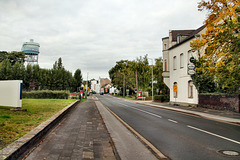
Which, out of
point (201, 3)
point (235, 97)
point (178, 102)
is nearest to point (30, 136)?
point (201, 3)

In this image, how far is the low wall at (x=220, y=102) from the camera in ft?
56.3

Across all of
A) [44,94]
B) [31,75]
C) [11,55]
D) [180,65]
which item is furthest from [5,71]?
[180,65]

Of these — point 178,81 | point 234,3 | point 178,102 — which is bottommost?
point 178,102

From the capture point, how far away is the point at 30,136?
565 centimetres

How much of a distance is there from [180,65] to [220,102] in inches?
408

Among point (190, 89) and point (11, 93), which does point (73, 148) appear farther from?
point (190, 89)

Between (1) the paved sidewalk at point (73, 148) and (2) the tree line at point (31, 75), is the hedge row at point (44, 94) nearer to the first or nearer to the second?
(2) the tree line at point (31, 75)

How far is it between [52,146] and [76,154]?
1.09 metres

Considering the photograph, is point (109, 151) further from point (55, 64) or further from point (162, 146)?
point (55, 64)

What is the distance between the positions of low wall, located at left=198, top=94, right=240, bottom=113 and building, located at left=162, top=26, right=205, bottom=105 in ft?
5.73

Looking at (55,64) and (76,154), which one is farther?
(55,64)

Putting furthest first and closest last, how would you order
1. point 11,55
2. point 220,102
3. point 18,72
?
1. point 11,55
2. point 18,72
3. point 220,102

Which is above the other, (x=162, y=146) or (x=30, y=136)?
(x=30, y=136)

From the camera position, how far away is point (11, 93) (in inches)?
500
